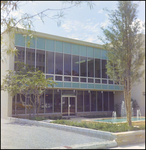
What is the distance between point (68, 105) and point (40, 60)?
5901 mm

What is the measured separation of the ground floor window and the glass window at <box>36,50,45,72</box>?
248 centimetres

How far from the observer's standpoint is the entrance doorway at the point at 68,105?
2194cm

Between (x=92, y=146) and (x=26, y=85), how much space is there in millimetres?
9377

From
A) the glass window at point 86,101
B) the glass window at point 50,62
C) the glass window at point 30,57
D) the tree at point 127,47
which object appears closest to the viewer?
the tree at point 127,47

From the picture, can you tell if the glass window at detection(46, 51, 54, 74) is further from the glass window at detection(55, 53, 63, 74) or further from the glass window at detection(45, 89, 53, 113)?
the glass window at detection(45, 89, 53, 113)

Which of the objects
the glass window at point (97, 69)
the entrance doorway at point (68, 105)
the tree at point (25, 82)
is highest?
the glass window at point (97, 69)

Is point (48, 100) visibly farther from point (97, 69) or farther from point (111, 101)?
point (111, 101)

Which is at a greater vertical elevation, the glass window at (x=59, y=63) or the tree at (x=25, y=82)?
the glass window at (x=59, y=63)

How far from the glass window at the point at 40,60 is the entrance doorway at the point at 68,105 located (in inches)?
171

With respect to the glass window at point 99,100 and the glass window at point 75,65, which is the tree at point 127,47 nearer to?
the glass window at point 75,65

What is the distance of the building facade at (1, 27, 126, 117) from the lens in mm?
18656

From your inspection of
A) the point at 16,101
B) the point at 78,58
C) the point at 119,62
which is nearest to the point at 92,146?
the point at 119,62

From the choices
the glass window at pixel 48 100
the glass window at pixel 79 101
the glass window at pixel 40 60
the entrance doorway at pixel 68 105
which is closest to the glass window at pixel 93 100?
the glass window at pixel 79 101

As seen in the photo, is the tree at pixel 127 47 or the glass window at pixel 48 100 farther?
the glass window at pixel 48 100
